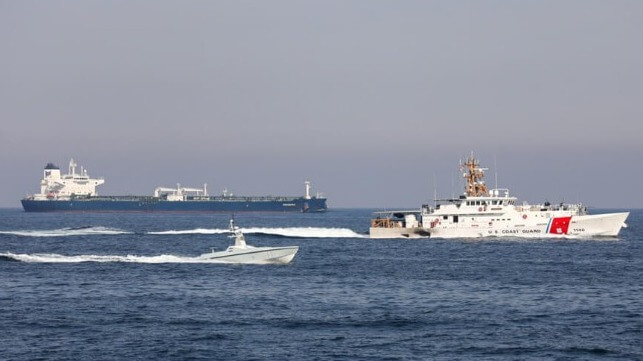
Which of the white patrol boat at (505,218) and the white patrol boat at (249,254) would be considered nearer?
the white patrol boat at (249,254)

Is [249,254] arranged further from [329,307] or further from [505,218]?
[505,218]

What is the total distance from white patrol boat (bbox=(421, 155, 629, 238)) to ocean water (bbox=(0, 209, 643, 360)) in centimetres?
1657

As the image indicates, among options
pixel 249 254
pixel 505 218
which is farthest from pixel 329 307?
pixel 505 218

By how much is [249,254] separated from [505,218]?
38.3 m

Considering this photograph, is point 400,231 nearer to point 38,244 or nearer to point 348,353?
point 38,244

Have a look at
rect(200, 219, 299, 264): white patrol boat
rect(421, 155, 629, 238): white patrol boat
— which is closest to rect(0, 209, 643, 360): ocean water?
rect(200, 219, 299, 264): white patrol boat

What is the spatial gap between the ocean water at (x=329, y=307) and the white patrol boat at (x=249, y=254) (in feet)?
2.31

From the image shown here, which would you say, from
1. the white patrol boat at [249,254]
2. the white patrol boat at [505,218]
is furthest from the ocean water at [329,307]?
the white patrol boat at [505,218]

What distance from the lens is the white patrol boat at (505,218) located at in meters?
89.2

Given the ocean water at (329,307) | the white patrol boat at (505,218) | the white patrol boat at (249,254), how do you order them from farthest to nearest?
the white patrol boat at (505,218)
the white patrol boat at (249,254)
the ocean water at (329,307)

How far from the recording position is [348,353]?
31516mm

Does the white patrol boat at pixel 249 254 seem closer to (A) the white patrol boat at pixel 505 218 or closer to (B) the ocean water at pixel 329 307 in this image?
(B) the ocean water at pixel 329 307

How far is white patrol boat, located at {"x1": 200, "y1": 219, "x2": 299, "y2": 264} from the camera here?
58531mm

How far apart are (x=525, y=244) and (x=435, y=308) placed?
4319 centimetres
